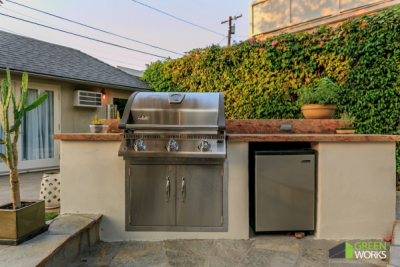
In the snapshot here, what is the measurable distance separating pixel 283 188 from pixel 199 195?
2.97 feet

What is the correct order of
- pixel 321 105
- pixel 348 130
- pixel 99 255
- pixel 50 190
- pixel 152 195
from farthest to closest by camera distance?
pixel 321 105
pixel 50 190
pixel 348 130
pixel 152 195
pixel 99 255

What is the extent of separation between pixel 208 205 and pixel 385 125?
3.61m

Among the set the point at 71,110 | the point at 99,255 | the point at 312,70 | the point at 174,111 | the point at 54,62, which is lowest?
the point at 99,255

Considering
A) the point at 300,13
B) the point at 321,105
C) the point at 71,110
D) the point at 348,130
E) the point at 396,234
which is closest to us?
the point at 396,234

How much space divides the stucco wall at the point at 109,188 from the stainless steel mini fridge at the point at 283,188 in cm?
17

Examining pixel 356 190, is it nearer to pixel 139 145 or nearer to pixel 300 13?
pixel 139 145

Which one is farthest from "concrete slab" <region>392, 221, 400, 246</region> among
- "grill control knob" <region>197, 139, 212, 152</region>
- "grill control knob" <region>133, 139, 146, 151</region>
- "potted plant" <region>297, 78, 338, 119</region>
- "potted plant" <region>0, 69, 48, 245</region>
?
"potted plant" <region>0, 69, 48, 245</region>

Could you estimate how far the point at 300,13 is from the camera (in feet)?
28.4

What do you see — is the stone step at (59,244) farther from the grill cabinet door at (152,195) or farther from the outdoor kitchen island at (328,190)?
the grill cabinet door at (152,195)

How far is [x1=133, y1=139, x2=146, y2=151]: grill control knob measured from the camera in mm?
2445

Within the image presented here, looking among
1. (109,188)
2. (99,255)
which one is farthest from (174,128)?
(99,255)

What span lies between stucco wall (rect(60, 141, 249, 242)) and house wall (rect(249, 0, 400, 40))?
6.65 m

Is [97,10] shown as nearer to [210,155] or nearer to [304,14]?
[304,14]

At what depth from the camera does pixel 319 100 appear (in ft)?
12.2
